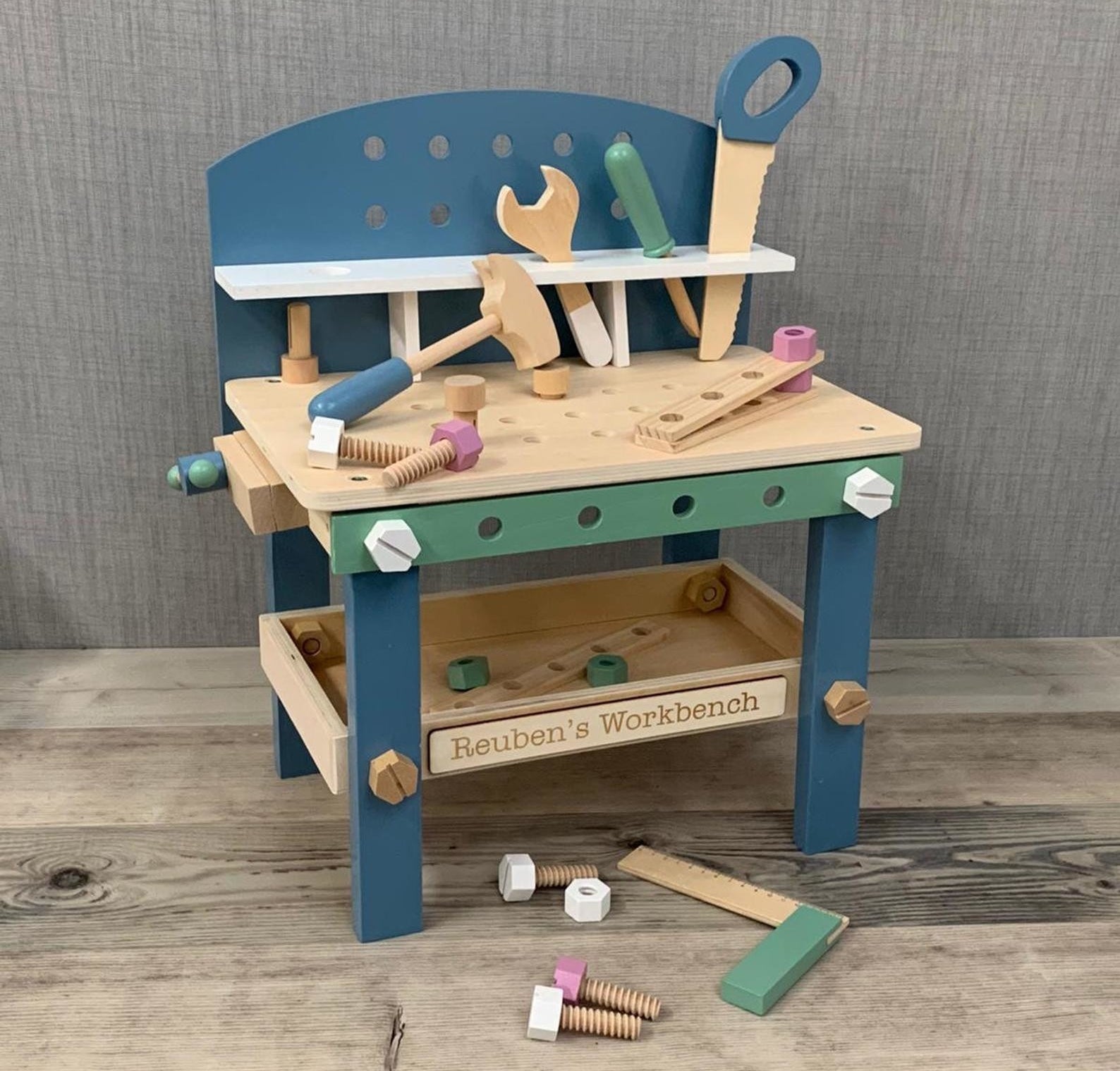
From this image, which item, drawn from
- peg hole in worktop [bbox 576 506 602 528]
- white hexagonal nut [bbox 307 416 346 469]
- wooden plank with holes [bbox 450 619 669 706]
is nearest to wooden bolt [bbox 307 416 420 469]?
white hexagonal nut [bbox 307 416 346 469]

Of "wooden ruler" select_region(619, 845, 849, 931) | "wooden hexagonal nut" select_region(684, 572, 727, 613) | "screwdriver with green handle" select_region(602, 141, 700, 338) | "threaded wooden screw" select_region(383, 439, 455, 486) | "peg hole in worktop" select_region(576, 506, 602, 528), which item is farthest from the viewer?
"wooden hexagonal nut" select_region(684, 572, 727, 613)

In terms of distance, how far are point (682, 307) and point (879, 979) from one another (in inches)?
26.3

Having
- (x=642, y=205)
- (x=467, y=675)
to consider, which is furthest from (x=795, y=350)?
(x=467, y=675)

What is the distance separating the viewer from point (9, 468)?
1693 mm

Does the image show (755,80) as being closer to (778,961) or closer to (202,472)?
(202,472)

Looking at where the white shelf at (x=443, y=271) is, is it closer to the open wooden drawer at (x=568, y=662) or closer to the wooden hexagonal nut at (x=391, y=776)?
the open wooden drawer at (x=568, y=662)

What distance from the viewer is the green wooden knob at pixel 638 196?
1.39 meters

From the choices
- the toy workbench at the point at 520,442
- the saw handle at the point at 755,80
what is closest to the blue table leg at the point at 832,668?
the toy workbench at the point at 520,442

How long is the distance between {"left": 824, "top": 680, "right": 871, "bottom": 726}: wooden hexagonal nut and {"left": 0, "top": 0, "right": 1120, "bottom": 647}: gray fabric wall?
1.63 ft

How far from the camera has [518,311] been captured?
1.33 meters

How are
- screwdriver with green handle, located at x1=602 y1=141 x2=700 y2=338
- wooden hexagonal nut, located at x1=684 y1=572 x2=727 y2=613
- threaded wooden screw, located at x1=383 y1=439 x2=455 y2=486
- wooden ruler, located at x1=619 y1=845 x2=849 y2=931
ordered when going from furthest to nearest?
wooden hexagonal nut, located at x1=684 y1=572 x2=727 y2=613 → screwdriver with green handle, located at x1=602 y1=141 x2=700 y2=338 → wooden ruler, located at x1=619 y1=845 x2=849 y2=931 → threaded wooden screw, located at x1=383 y1=439 x2=455 y2=486

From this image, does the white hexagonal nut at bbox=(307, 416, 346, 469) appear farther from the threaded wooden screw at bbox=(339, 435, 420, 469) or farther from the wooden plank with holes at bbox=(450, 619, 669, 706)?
the wooden plank with holes at bbox=(450, 619, 669, 706)

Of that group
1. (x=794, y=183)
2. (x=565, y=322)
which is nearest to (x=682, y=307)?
(x=565, y=322)

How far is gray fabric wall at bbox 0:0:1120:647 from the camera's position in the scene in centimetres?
155
